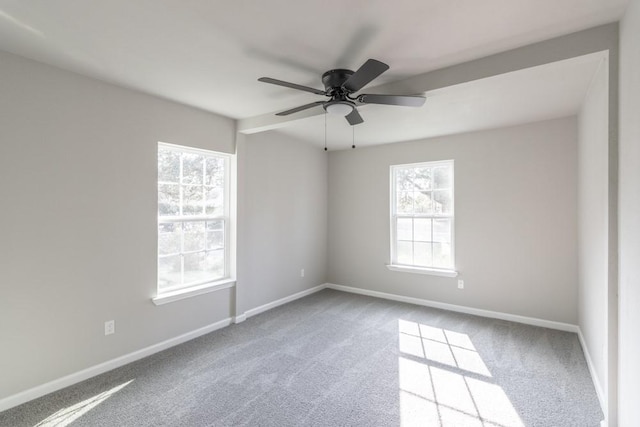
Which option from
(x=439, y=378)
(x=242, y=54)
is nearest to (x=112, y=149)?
(x=242, y=54)

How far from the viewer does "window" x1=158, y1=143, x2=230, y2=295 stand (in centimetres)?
325

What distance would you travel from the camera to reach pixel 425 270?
14.9ft

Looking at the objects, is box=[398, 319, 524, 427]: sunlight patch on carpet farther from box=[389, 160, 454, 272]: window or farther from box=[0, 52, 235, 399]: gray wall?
box=[0, 52, 235, 399]: gray wall

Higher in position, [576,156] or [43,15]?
[43,15]

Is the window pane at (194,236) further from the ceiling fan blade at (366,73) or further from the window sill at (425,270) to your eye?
the window sill at (425,270)

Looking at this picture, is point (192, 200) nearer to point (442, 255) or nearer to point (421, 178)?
point (421, 178)

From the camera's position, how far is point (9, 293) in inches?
87.1

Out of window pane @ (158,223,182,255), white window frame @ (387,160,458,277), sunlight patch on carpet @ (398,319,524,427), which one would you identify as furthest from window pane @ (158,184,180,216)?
white window frame @ (387,160,458,277)

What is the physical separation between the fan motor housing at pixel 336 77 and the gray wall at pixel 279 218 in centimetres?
182

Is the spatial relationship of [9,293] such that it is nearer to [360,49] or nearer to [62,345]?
[62,345]

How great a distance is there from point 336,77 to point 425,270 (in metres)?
3.23

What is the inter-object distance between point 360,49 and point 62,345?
3247mm

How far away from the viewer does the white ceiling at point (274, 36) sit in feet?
5.61

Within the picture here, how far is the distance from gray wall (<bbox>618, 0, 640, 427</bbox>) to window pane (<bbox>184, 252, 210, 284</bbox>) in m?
3.65
